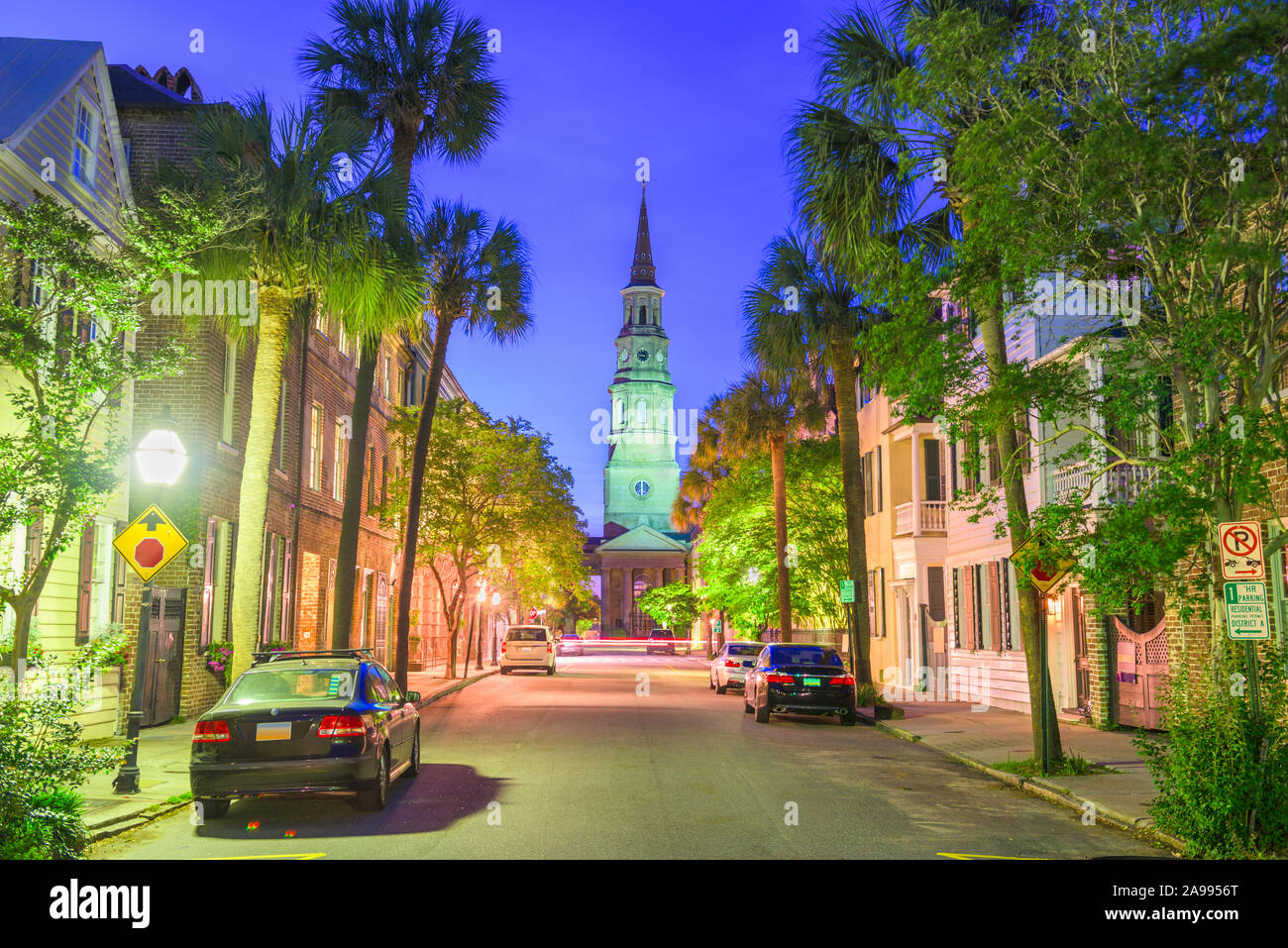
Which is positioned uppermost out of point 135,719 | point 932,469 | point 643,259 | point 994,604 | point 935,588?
point 643,259

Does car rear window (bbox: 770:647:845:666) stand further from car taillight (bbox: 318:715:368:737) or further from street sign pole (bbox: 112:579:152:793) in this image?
car taillight (bbox: 318:715:368:737)

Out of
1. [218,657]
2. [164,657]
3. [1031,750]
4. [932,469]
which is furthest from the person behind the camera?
[932,469]

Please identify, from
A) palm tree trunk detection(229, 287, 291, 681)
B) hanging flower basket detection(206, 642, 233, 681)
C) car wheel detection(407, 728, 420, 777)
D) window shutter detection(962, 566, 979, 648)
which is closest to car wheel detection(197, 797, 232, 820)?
car wheel detection(407, 728, 420, 777)

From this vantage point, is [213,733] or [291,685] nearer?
[213,733]

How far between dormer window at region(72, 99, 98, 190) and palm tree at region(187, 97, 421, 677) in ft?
5.14

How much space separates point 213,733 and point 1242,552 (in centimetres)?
904

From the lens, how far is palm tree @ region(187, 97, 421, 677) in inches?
666

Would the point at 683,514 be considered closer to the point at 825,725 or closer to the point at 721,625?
the point at 721,625

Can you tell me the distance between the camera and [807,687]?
23.1 meters

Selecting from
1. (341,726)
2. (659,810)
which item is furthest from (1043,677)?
(341,726)

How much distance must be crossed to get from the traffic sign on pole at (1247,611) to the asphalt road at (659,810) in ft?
6.59

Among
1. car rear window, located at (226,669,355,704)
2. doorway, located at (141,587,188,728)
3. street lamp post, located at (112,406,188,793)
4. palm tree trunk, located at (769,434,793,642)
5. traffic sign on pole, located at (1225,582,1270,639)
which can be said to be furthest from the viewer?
palm tree trunk, located at (769,434,793,642)

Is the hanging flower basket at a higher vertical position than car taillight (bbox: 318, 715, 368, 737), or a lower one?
higher

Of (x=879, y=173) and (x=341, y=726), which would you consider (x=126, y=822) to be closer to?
(x=341, y=726)
